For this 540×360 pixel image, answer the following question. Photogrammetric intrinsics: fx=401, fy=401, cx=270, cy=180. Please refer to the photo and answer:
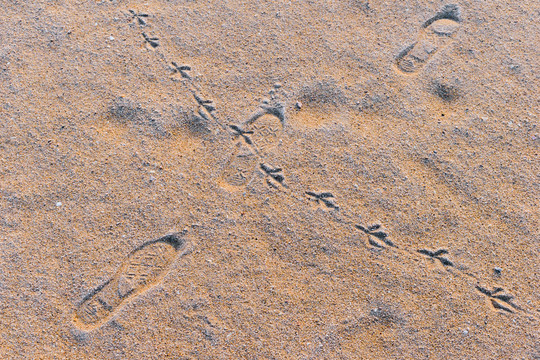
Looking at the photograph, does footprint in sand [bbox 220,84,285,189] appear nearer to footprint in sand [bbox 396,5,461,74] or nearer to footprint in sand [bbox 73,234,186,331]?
footprint in sand [bbox 73,234,186,331]

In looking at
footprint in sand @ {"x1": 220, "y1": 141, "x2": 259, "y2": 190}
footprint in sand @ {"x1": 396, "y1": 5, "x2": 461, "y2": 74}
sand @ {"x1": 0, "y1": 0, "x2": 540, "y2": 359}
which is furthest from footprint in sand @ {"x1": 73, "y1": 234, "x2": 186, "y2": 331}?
footprint in sand @ {"x1": 396, "y1": 5, "x2": 461, "y2": 74}

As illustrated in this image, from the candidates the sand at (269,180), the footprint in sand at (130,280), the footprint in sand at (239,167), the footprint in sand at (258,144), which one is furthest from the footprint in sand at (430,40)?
the footprint in sand at (130,280)

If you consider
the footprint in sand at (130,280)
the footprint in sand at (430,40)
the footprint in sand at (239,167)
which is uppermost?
the footprint in sand at (430,40)

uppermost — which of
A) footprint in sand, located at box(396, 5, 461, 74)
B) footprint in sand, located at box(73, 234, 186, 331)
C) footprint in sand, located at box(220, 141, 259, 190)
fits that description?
footprint in sand, located at box(396, 5, 461, 74)

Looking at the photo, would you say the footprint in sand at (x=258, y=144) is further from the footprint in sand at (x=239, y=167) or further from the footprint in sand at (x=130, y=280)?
the footprint in sand at (x=130, y=280)

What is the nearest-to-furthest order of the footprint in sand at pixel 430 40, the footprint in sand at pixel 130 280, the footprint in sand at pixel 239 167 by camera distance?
the footprint in sand at pixel 130 280 → the footprint in sand at pixel 239 167 → the footprint in sand at pixel 430 40
